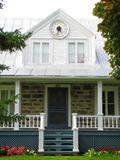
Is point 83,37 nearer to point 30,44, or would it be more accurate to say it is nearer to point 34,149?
point 30,44

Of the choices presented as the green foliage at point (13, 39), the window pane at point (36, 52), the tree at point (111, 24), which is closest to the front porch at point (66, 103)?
the window pane at point (36, 52)

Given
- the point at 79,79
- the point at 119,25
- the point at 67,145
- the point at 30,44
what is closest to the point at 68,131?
the point at 67,145

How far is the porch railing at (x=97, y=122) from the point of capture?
2078 cm

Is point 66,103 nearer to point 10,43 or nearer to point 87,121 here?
point 87,121

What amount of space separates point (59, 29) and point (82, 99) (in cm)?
382

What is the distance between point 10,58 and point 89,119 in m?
5.28

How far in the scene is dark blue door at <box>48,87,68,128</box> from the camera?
73.8 feet

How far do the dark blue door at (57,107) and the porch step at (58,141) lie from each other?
60.4 inches

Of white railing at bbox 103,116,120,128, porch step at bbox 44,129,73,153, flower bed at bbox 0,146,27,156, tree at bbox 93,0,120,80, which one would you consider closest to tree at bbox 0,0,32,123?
tree at bbox 93,0,120,80

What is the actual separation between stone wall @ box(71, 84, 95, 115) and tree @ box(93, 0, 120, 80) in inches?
288

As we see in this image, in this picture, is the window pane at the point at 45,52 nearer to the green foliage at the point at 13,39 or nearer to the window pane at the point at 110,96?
the window pane at the point at 110,96

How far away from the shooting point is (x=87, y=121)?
68.3ft

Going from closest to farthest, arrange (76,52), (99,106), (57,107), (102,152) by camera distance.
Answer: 1. (102,152)
2. (99,106)
3. (57,107)
4. (76,52)

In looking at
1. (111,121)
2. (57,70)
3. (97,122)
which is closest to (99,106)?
(97,122)
